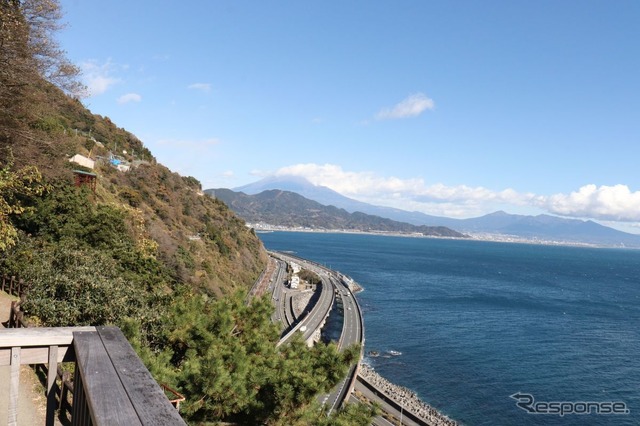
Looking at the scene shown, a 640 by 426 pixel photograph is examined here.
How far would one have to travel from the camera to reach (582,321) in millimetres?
53125

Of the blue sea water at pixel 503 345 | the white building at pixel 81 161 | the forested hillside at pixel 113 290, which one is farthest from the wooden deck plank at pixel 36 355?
the blue sea water at pixel 503 345

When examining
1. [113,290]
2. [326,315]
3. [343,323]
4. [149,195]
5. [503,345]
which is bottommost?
[503,345]

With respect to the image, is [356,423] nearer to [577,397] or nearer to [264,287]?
[577,397]

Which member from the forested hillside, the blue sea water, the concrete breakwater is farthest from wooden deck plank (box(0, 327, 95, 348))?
the blue sea water

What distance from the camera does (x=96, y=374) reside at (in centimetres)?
191

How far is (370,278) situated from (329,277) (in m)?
11.3

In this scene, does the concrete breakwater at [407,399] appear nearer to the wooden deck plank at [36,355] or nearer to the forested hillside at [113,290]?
the forested hillside at [113,290]

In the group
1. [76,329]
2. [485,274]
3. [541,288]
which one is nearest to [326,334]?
[76,329]

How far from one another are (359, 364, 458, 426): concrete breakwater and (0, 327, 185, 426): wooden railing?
26548mm

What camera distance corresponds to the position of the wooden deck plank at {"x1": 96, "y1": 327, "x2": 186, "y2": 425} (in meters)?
1.52

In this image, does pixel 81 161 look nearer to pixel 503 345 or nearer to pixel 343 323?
pixel 343 323

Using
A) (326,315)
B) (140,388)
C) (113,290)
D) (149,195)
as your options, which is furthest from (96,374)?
(326,315)

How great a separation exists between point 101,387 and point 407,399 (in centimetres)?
Result: 3050

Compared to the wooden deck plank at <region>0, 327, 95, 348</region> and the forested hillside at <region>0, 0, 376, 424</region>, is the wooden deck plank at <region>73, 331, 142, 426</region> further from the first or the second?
the forested hillside at <region>0, 0, 376, 424</region>
